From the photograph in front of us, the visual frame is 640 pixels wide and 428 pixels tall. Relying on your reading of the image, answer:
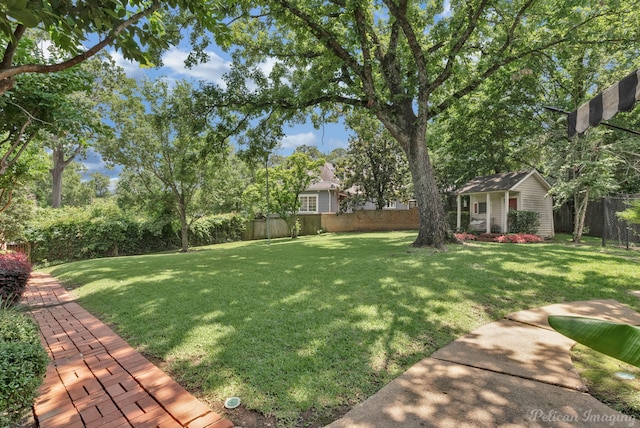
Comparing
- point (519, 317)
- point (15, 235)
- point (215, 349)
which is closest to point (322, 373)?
point (215, 349)

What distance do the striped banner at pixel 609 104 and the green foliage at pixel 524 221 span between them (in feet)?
36.7

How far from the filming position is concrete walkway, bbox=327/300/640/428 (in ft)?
7.21

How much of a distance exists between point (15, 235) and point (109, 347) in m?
12.6

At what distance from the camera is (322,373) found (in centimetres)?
285

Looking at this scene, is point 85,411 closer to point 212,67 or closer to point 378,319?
point 378,319

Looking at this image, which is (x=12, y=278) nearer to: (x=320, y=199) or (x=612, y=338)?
(x=612, y=338)

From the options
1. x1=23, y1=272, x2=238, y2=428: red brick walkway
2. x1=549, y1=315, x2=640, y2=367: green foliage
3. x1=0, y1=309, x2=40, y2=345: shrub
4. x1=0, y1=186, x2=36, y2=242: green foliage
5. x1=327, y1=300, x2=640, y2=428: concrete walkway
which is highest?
x1=0, y1=186, x2=36, y2=242: green foliage

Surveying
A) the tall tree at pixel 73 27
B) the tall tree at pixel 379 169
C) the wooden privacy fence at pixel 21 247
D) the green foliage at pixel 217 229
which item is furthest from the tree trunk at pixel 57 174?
the tall tree at pixel 73 27

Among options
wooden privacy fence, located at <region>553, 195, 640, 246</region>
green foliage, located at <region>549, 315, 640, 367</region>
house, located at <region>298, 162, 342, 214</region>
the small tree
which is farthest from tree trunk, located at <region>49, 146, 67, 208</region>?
wooden privacy fence, located at <region>553, 195, 640, 246</region>

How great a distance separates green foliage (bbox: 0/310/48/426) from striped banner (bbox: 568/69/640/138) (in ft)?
20.5

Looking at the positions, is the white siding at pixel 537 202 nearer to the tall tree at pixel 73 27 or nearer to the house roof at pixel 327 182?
the house roof at pixel 327 182

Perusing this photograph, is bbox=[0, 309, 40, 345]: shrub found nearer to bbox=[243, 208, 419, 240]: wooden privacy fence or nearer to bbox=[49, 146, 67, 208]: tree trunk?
bbox=[243, 208, 419, 240]: wooden privacy fence

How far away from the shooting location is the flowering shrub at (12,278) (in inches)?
205

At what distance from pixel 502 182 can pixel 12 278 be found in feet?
58.2
